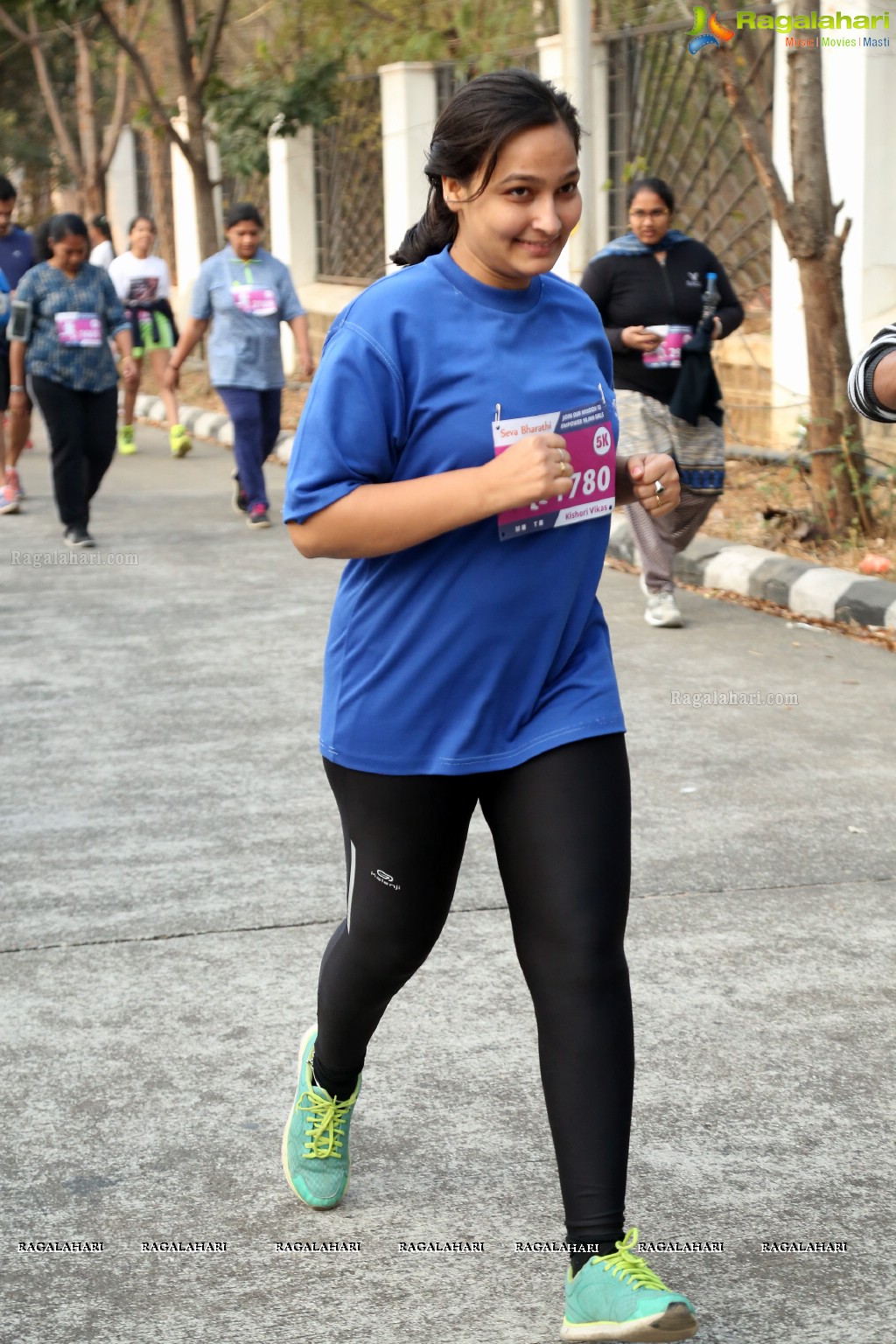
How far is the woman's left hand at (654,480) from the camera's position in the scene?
293 centimetres

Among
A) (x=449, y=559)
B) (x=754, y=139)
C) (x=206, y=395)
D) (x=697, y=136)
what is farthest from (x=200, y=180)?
(x=449, y=559)

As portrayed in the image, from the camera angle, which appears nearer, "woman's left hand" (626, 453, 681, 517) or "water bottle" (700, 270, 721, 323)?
"woman's left hand" (626, 453, 681, 517)

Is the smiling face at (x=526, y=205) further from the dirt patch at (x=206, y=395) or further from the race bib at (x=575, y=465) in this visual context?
the dirt patch at (x=206, y=395)

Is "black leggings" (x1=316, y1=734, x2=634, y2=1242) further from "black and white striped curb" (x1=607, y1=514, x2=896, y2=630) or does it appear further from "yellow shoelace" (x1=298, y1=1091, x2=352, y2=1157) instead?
"black and white striped curb" (x1=607, y1=514, x2=896, y2=630)

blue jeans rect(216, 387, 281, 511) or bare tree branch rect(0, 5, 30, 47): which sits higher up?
bare tree branch rect(0, 5, 30, 47)

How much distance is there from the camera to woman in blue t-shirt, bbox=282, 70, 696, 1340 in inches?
102

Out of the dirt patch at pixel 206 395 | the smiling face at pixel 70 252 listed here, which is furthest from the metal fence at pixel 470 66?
the smiling face at pixel 70 252

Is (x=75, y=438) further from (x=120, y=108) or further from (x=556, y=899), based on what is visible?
(x=120, y=108)

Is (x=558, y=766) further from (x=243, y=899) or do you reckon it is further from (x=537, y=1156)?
(x=243, y=899)

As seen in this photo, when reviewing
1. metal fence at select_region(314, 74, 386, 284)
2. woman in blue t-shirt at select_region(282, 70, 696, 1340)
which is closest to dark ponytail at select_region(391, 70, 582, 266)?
woman in blue t-shirt at select_region(282, 70, 696, 1340)

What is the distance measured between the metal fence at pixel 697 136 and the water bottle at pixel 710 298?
4.52m

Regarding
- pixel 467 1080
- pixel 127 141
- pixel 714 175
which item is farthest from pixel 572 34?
pixel 127 141

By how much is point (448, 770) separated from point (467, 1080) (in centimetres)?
113

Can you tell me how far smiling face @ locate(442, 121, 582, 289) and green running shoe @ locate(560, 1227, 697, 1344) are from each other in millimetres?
1448
